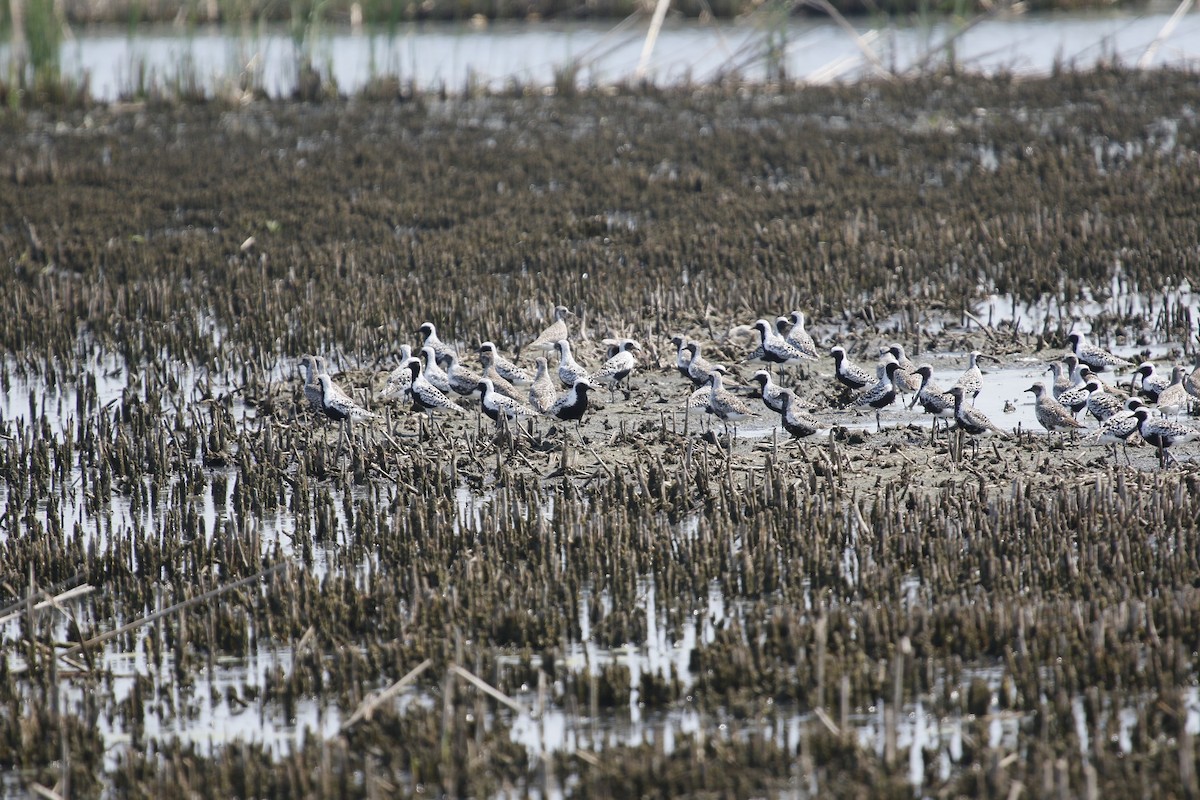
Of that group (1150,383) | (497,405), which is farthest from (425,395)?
(1150,383)

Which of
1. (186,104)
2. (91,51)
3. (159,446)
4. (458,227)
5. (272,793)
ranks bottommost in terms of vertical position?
(272,793)

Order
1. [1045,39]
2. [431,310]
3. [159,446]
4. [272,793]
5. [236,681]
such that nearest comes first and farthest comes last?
[272,793]
[236,681]
[159,446]
[431,310]
[1045,39]

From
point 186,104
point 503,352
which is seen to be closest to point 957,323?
point 503,352

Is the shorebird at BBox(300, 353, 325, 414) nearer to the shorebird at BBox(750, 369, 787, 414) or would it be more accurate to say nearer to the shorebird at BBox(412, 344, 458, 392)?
the shorebird at BBox(412, 344, 458, 392)

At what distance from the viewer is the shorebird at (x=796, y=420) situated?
28.1 ft

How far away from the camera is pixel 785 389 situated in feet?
31.0

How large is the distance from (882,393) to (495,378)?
8.51 feet

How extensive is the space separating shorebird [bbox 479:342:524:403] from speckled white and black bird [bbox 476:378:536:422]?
0.91 feet

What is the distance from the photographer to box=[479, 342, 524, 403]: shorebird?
948 centimetres

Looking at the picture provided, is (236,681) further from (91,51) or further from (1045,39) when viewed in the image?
(91,51)

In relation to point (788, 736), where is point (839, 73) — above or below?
above

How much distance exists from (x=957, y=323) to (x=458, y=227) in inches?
246

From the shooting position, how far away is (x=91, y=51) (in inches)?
1234

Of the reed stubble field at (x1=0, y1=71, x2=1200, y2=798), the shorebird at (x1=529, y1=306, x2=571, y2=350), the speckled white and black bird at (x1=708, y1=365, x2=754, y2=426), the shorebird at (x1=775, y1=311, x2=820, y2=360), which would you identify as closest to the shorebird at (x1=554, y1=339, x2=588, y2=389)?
the reed stubble field at (x1=0, y1=71, x2=1200, y2=798)
